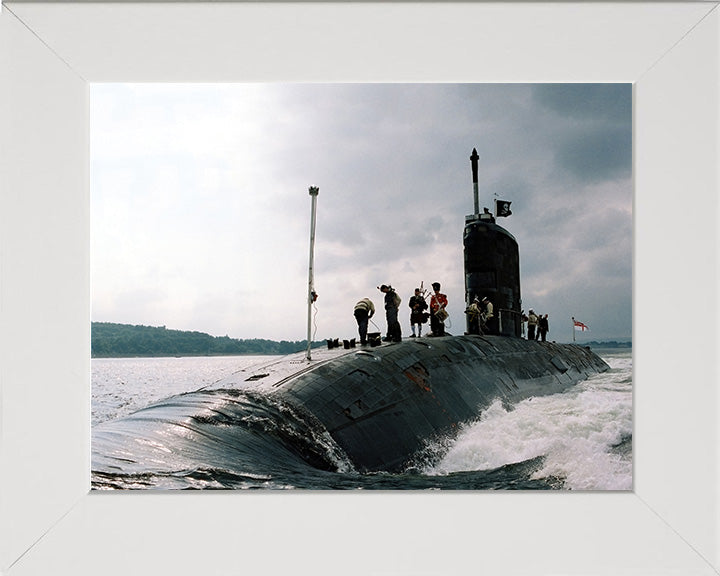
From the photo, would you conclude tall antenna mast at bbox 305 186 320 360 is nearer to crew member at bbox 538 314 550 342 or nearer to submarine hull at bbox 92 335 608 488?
submarine hull at bbox 92 335 608 488

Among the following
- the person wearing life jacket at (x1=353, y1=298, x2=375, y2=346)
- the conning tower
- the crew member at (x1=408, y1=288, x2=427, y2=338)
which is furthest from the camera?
the conning tower

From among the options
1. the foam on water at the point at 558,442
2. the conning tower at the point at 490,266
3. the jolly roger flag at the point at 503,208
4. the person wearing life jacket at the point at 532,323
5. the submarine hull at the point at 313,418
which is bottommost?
the foam on water at the point at 558,442

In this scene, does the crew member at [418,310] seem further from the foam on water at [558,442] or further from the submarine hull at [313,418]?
the foam on water at [558,442]

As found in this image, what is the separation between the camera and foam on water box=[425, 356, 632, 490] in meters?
7.00

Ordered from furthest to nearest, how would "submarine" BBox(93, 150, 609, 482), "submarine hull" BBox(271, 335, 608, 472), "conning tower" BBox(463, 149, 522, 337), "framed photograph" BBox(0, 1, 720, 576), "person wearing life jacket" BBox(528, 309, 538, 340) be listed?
"person wearing life jacket" BBox(528, 309, 538, 340) → "conning tower" BBox(463, 149, 522, 337) → "submarine hull" BBox(271, 335, 608, 472) → "submarine" BBox(93, 150, 609, 482) → "framed photograph" BBox(0, 1, 720, 576)

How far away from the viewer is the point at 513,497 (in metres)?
5.62

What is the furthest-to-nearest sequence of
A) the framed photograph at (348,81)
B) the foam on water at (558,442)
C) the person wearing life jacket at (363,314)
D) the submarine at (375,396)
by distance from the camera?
the person wearing life jacket at (363,314)
the foam on water at (558,442)
the submarine at (375,396)
the framed photograph at (348,81)

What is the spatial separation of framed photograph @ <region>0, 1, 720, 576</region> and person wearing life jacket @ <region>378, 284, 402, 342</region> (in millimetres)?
4250

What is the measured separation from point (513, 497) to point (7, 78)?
4.61 metres

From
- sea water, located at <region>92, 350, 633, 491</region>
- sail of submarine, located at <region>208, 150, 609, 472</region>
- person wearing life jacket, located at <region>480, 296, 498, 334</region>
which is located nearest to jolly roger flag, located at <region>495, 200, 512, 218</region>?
sail of submarine, located at <region>208, 150, 609, 472</region>

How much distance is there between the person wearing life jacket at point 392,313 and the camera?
9.20 m

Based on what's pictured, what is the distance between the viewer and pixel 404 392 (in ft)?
26.2

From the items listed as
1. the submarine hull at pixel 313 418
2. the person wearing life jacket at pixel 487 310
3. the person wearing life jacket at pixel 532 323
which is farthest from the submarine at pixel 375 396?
the person wearing life jacket at pixel 532 323

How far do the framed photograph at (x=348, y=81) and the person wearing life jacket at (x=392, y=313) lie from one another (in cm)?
425
